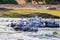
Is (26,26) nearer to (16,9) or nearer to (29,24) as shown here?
(29,24)

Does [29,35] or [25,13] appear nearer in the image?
[29,35]

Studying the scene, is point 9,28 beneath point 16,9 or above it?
beneath

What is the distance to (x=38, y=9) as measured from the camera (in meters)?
3.54

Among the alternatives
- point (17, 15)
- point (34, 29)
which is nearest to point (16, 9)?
point (17, 15)

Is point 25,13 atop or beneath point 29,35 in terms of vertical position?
atop

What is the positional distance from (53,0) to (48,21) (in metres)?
0.31

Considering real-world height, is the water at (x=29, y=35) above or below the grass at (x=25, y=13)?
below

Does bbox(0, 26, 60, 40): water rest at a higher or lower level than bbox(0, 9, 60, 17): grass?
lower

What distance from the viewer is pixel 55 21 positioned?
11.4 feet

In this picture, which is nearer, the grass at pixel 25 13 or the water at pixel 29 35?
the water at pixel 29 35

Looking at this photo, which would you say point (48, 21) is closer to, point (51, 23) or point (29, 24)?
point (51, 23)

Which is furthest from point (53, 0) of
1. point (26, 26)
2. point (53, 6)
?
point (26, 26)

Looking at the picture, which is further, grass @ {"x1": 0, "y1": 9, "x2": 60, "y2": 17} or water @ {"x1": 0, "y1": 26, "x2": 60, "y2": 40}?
grass @ {"x1": 0, "y1": 9, "x2": 60, "y2": 17}

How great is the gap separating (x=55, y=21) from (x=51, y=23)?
2.4 inches
